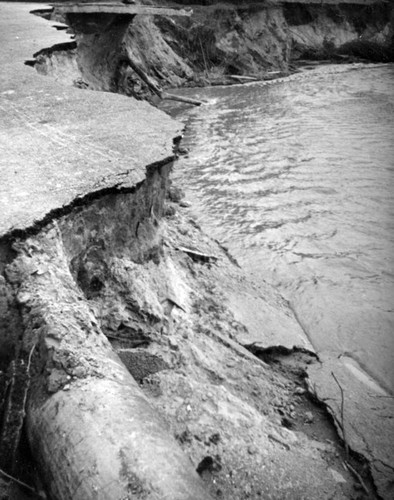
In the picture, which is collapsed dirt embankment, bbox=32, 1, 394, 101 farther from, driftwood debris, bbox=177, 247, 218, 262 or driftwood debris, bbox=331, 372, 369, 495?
driftwood debris, bbox=331, 372, 369, 495

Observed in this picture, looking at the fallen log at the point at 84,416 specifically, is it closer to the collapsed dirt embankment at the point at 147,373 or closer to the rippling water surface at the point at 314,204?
the collapsed dirt embankment at the point at 147,373

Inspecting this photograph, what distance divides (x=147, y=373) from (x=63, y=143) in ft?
3.98

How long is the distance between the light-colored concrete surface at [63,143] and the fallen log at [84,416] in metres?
0.34

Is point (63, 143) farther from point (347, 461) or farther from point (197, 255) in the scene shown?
point (347, 461)

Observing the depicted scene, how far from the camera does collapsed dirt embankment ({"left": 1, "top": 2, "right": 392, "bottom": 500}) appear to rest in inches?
40.8

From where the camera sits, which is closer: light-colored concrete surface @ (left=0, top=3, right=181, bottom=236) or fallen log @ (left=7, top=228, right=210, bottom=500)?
fallen log @ (left=7, top=228, right=210, bottom=500)

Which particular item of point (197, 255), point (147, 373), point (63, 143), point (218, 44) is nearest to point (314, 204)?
point (197, 255)

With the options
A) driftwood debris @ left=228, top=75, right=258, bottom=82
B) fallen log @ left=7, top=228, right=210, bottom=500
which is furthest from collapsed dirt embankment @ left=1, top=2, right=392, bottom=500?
driftwood debris @ left=228, top=75, right=258, bottom=82

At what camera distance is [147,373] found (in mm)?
1734

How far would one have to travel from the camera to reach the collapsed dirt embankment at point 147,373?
104 cm

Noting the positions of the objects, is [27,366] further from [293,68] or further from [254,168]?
[293,68]

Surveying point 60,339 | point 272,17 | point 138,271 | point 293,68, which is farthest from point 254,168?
point 272,17

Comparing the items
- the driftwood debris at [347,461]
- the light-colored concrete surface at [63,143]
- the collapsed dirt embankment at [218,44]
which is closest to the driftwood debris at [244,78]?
the collapsed dirt embankment at [218,44]

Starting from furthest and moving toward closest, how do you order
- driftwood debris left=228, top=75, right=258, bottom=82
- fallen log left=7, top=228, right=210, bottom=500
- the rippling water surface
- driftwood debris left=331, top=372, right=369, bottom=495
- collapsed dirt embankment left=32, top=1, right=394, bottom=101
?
driftwood debris left=228, top=75, right=258, bottom=82 → collapsed dirt embankment left=32, top=1, right=394, bottom=101 → the rippling water surface → driftwood debris left=331, top=372, right=369, bottom=495 → fallen log left=7, top=228, right=210, bottom=500
